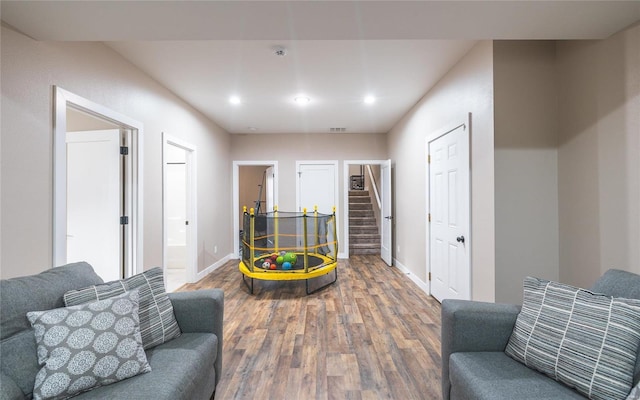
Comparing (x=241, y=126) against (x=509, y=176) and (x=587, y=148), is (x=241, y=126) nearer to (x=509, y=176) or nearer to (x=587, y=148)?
(x=509, y=176)

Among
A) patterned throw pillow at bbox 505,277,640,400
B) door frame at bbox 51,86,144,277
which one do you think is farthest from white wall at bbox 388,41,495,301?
door frame at bbox 51,86,144,277

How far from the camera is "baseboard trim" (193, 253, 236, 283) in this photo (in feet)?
14.8

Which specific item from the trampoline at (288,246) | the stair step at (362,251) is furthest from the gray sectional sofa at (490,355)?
the stair step at (362,251)

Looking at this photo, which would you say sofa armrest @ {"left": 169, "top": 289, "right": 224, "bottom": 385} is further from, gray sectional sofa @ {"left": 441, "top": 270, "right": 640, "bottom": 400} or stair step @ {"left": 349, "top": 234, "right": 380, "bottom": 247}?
stair step @ {"left": 349, "top": 234, "right": 380, "bottom": 247}

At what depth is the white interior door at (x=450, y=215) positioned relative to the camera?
2.76 meters

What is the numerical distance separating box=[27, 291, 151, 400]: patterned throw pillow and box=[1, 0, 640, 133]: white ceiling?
1.65m

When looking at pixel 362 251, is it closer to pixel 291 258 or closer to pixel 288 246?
pixel 288 246

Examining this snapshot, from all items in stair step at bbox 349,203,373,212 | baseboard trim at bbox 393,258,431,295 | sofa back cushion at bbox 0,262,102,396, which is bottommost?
baseboard trim at bbox 393,258,431,295

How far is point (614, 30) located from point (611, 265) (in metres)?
1.53

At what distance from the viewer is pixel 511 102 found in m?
2.33

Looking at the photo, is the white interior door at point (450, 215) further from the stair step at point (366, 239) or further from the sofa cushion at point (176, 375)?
the stair step at point (366, 239)

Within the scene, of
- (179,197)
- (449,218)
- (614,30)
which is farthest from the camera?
(179,197)

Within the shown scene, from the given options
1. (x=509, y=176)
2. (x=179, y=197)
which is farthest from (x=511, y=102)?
(x=179, y=197)

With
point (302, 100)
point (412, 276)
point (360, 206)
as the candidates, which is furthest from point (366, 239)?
point (302, 100)
